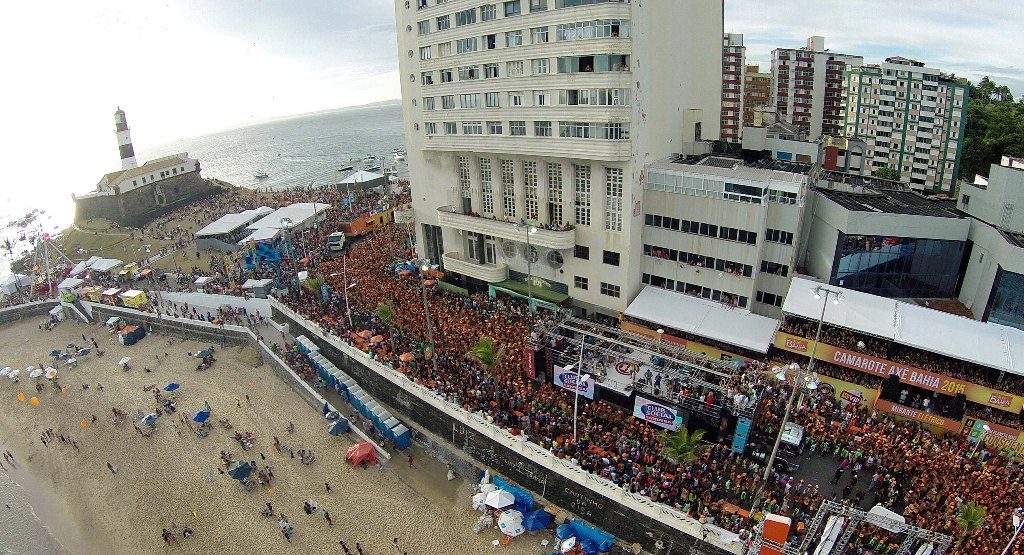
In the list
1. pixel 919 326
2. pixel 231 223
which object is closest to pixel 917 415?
pixel 919 326

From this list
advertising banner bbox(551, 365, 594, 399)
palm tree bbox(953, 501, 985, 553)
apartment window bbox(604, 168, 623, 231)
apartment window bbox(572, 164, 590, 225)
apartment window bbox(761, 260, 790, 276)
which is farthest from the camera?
apartment window bbox(572, 164, 590, 225)

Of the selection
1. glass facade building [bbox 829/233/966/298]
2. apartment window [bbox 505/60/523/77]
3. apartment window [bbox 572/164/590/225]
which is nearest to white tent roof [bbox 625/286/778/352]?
glass facade building [bbox 829/233/966/298]

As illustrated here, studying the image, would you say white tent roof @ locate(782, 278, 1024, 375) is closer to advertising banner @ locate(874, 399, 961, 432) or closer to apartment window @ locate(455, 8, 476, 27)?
advertising banner @ locate(874, 399, 961, 432)

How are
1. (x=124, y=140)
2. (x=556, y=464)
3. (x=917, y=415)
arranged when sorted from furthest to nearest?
(x=124, y=140) → (x=917, y=415) → (x=556, y=464)

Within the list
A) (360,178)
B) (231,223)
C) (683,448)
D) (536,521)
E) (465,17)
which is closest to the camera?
(683,448)

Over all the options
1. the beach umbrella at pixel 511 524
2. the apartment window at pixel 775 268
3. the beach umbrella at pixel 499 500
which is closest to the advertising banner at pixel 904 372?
the apartment window at pixel 775 268

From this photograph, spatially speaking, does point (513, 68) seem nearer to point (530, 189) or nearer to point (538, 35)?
point (538, 35)

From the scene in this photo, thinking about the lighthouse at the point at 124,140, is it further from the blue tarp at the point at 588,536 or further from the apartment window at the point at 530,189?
the blue tarp at the point at 588,536
